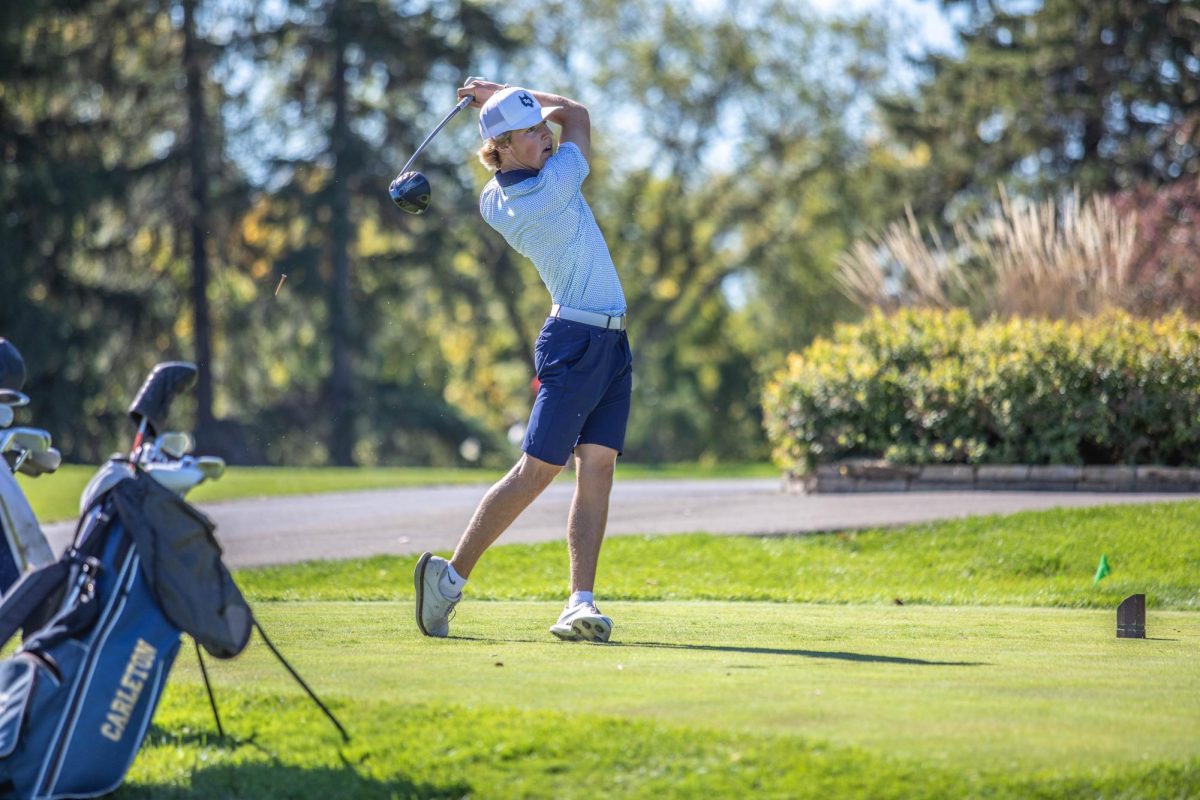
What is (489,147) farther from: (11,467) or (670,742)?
(670,742)

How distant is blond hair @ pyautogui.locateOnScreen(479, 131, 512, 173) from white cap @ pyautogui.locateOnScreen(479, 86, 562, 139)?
0.16 feet

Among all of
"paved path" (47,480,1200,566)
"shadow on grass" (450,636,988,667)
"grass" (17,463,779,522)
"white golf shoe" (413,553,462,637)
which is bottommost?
"grass" (17,463,779,522)

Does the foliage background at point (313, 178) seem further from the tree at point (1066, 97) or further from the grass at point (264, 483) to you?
the grass at point (264, 483)

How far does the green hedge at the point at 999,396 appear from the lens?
1409 cm

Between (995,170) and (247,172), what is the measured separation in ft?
51.1

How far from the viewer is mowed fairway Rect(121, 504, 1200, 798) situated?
418cm

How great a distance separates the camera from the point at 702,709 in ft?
15.3

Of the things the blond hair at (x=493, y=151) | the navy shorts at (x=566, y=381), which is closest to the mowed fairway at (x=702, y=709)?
the navy shorts at (x=566, y=381)

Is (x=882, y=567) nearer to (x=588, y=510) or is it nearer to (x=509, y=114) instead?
(x=588, y=510)

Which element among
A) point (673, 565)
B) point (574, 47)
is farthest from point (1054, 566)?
point (574, 47)

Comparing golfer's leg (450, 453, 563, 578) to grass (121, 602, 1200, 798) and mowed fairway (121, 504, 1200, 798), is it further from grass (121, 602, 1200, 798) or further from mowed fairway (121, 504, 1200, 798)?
grass (121, 602, 1200, 798)

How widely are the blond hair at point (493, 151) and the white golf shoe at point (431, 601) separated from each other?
1.59 meters

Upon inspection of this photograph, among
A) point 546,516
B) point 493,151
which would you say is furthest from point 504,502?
point 546,516

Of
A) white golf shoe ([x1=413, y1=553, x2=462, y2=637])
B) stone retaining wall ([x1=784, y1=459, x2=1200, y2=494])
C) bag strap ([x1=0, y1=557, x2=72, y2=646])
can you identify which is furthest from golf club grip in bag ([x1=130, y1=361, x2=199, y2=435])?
stone retaining wall ([x1=784, y1=459, x2=1200, y2=494])
